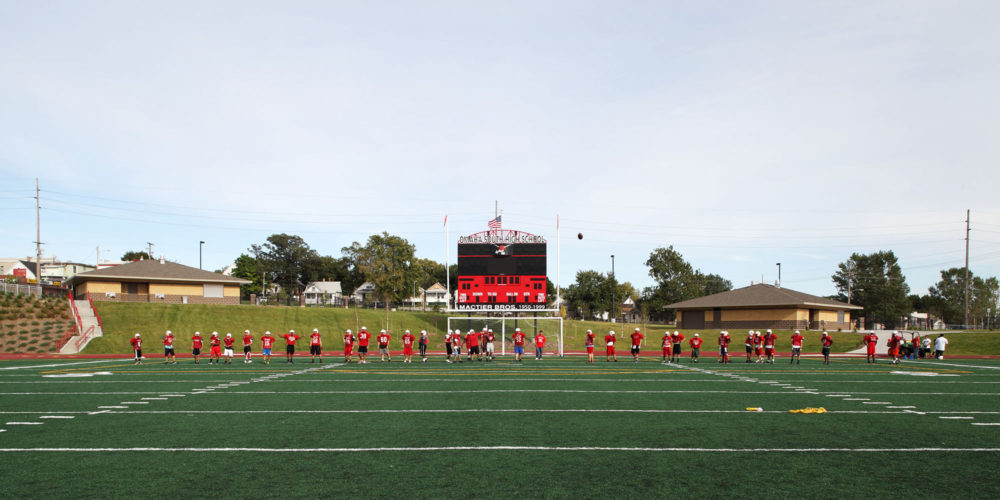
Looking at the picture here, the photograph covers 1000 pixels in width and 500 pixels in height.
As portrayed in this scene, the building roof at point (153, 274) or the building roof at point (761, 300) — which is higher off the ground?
the building roof at point (153, 274)

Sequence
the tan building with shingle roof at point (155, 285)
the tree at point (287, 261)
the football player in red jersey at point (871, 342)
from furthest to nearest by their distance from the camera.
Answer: the tree at point (287, 261), the tan building with shingle roof at point (155, 285), the football player in red jersey at point (871, 342)

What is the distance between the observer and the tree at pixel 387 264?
69.0 metres

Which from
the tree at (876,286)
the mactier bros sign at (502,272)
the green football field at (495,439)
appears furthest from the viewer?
the tree at (876,286)

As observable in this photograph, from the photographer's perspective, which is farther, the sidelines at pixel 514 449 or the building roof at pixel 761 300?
the building roof at pixel 761 300

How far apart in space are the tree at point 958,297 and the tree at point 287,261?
102 meters

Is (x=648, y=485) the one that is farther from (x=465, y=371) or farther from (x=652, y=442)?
(x=465, y=371)

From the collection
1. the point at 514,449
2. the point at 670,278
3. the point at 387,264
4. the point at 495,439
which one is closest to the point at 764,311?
the point at 670,278

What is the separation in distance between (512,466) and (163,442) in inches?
199

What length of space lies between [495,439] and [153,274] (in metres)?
47.1

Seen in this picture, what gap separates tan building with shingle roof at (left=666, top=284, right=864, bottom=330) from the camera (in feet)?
161

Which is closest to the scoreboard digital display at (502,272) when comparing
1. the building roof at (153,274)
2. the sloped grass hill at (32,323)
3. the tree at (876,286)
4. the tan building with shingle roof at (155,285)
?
the sloped grass hill at (32,323)

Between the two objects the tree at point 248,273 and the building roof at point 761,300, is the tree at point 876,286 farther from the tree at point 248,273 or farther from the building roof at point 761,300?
the tree at point 248,273

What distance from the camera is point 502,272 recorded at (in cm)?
2831

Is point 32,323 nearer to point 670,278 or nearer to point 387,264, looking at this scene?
point 387,264
